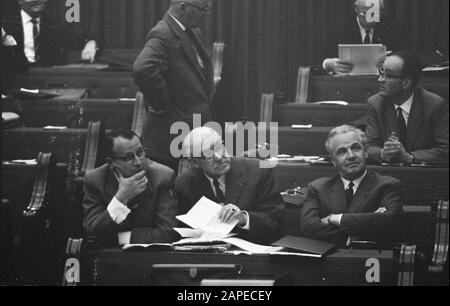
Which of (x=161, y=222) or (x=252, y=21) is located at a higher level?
(x=252, y=21)

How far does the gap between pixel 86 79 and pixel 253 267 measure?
6.37ft

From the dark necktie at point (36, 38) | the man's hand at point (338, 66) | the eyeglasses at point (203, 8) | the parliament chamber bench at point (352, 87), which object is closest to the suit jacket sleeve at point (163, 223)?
the eyeglasses at point (203, 8)

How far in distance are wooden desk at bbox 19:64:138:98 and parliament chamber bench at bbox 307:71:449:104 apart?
1.11m

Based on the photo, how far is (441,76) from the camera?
19.7 ft

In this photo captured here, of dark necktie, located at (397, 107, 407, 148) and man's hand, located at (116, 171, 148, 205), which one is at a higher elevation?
dark necktie, located at (397, 107, 407, 148)

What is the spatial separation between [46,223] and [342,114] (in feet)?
6.03

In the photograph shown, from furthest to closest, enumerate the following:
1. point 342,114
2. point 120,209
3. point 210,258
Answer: point 342,114
point 120,209
point 210,258

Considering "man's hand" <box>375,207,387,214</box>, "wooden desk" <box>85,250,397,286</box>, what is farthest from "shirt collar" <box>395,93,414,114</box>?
"wooden desk" <box>85,250,397,286</box>

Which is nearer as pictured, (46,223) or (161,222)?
(161,222)

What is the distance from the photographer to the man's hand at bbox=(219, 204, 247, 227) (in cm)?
579

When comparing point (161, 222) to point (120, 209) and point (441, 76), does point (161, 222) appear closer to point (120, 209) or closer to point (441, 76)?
point (120, 209)

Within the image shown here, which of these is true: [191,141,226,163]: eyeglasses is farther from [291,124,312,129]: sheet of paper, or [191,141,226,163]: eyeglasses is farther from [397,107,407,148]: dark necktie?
[397,107,407,148]: dark necktie

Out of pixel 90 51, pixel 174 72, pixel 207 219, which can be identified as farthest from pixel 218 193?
pixel 90 51

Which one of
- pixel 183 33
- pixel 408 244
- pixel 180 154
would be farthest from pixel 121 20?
pixel 408 244
